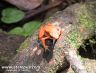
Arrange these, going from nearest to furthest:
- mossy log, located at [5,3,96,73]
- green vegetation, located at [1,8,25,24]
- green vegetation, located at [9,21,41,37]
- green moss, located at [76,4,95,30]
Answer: mossy log, located at [5,3,96,73], green moss, located at [76,4,95,30], green vegetation, located at [9,21,41,37], green vegetation, located at [1,8,25,24]

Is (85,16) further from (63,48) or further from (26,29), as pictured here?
(26,29)

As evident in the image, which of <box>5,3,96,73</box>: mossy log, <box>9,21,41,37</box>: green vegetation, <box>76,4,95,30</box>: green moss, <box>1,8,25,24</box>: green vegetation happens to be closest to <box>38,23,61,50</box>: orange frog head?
<box>5,3,96,73</box>: mossy log

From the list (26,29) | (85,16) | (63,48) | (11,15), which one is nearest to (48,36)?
(63,48)

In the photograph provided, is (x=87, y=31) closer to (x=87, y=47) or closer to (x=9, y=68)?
(x=87, y=47)

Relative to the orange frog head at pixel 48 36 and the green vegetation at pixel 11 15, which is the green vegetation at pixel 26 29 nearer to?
the green vegetation at pixel 11 15

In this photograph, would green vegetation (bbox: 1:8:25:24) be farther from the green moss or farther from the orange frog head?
the orange frog head

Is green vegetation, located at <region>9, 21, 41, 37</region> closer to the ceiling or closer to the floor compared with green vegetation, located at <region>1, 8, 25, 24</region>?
closer to the floor
